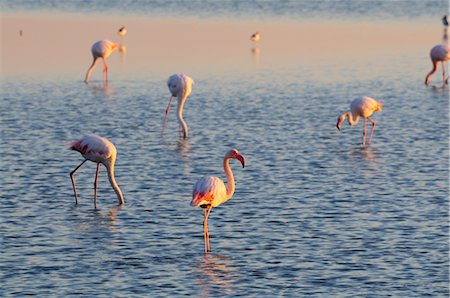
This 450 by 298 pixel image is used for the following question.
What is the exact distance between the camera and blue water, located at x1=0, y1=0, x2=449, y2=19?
218 ft

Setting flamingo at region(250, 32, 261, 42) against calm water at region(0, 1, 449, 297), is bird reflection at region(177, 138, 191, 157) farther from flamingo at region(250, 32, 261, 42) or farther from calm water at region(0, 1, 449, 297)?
flamingo at region(250, 32, 261, 42)

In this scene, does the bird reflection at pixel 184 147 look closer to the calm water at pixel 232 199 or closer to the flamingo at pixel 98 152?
the calm water at pixel 232 199

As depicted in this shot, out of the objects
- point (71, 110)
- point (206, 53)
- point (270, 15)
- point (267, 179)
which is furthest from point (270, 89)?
point (270, 15)

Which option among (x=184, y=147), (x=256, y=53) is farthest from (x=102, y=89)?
(x=256, y=53)

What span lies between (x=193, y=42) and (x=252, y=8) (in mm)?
26403

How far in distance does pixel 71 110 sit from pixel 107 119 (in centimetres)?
177

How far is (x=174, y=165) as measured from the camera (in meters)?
20.9

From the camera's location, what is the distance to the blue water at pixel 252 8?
218ft

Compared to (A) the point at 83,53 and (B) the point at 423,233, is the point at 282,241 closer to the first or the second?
(B) the point at 423,233

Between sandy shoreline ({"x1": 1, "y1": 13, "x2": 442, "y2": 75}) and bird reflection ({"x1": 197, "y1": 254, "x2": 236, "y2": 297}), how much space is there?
23380mm

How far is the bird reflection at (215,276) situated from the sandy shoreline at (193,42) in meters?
23.4

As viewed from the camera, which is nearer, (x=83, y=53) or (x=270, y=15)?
(x=83, y=53)

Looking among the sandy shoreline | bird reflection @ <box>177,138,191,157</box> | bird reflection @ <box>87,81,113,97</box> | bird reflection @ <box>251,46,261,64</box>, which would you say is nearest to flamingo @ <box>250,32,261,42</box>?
the sandy shoreline

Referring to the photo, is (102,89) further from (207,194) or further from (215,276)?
(215,276)
